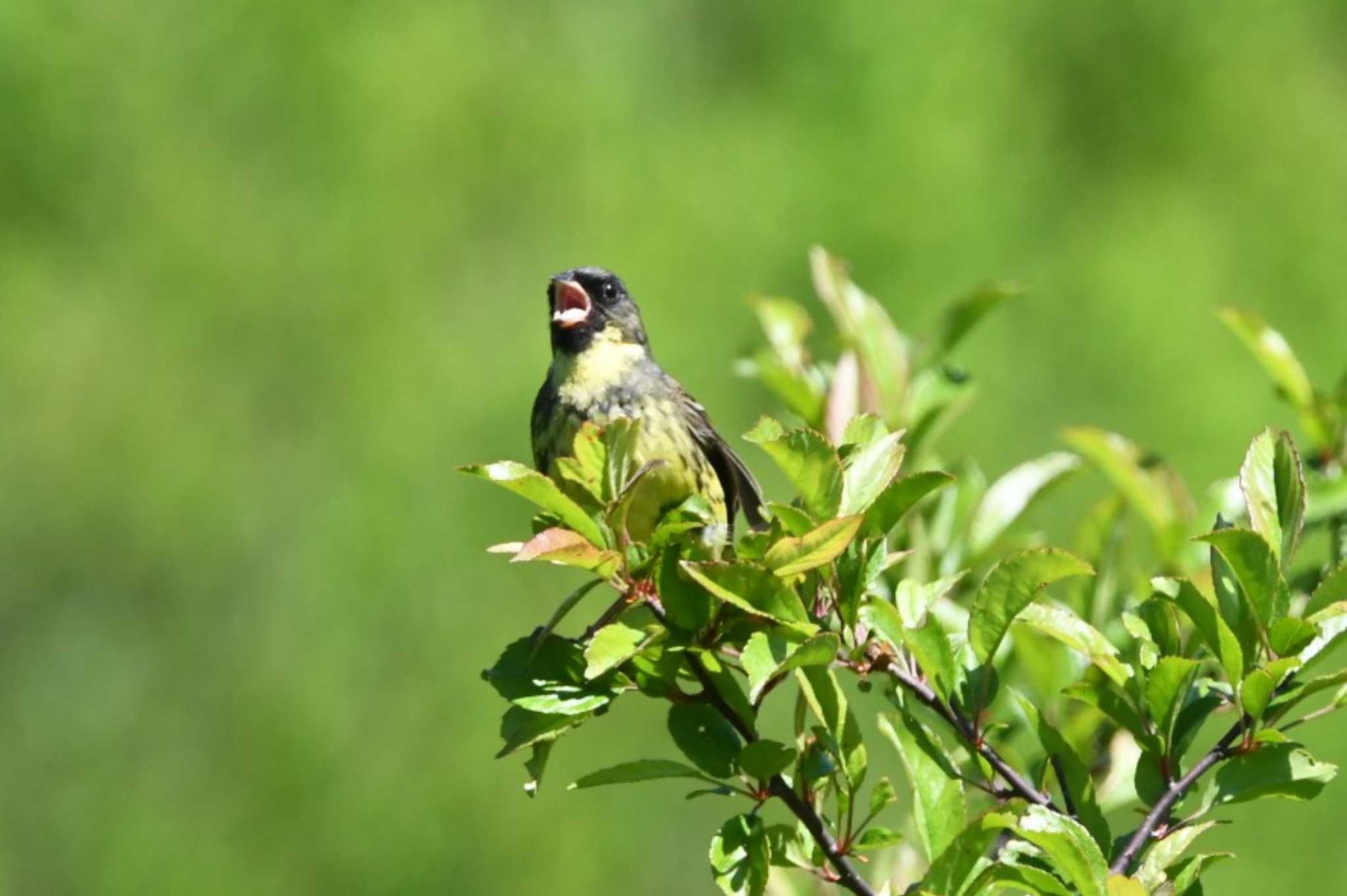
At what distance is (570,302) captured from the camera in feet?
12.2

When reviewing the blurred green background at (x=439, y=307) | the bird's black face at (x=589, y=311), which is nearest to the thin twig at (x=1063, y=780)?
the bird's black face at (x=589, y=311)

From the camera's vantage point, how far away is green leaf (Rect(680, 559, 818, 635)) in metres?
1.88

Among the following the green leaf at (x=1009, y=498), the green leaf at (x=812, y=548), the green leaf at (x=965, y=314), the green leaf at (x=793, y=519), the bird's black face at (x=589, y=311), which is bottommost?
the green leaf at (x=812, y=548)

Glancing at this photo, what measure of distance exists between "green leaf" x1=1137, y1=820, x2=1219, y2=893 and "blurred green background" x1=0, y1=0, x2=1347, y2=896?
19.6 feet

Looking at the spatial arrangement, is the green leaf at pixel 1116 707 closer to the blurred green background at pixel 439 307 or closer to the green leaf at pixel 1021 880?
the green leaf at pixel 1021 880

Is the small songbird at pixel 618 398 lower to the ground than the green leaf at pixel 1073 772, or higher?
higher

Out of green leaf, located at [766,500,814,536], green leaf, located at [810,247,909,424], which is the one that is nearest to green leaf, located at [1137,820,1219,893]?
green leaf, located at [766,500,814,536]

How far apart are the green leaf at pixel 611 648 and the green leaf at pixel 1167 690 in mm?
498

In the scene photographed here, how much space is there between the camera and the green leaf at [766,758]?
1.99 meters

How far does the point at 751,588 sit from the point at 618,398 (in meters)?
1.66

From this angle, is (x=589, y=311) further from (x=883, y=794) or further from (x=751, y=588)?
(x=751, y=588)

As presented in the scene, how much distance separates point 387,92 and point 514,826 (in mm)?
4134

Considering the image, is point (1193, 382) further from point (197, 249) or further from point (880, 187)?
point (197, 249)

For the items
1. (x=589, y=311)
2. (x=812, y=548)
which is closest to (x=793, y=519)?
(x=812, y=548)
